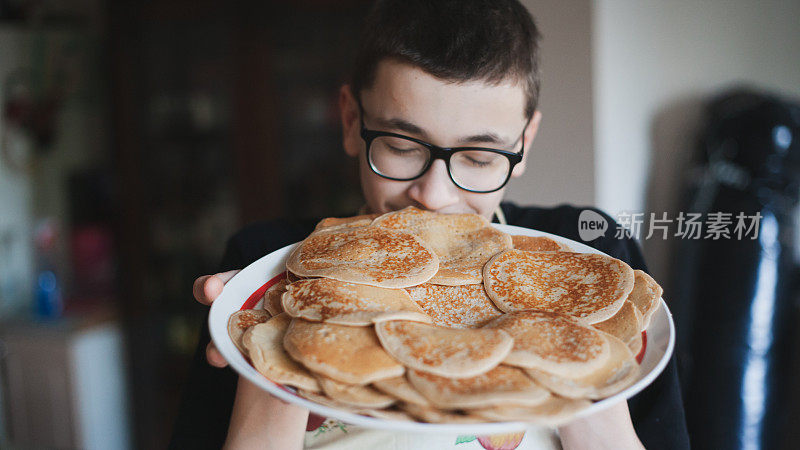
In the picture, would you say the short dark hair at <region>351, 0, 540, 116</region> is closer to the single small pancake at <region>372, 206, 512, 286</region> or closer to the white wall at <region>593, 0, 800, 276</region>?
the single small pancake at <region>372, 206, 512, 286</region>

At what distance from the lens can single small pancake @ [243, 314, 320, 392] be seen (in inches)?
24.9

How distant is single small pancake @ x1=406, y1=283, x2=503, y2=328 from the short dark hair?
0.44 m

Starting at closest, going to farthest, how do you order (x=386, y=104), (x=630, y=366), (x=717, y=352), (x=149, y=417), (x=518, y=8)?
(x=630, y=366), (x=386, y=104), (x=518, y=8), (x=717, y=352), (x=149, y=417)

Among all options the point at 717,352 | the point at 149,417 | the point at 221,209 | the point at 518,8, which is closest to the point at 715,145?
the point at 717,352

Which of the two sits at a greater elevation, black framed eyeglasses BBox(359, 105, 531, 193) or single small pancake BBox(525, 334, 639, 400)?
black framed eyeglasses BBox(359, 105, 531, 193)

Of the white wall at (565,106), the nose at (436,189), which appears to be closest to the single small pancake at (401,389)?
the nose at (436,189)

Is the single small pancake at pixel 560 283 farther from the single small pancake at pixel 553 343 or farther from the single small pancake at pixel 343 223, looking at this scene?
the single small pancake at pixel 343 223

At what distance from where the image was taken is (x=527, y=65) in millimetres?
1160

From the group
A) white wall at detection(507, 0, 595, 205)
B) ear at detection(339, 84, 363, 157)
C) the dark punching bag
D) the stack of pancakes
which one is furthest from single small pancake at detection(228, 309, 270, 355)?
the dark punching bag

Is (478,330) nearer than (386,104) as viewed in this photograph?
Yes

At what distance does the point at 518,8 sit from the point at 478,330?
86cm

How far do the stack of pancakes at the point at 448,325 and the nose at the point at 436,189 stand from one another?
0.43ft

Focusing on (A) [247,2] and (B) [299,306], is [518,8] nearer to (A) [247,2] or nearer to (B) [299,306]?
(B) [299,306]

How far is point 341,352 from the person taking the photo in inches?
25.6
